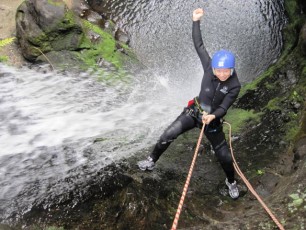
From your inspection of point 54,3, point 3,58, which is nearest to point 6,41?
point 3,58

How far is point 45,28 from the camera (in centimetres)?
1054

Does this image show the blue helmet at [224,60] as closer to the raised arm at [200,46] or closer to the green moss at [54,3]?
the raised arm at [200,46]

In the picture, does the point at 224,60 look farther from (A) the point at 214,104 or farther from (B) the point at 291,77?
(B) the point at 291,77

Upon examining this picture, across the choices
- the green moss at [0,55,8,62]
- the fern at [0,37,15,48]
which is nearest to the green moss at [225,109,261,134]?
the green moss at [0,55,8,62]

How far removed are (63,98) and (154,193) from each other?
5011 mm

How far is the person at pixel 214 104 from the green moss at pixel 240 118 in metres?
2.45

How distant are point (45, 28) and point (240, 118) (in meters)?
6.60

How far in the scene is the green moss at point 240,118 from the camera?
8244 mm

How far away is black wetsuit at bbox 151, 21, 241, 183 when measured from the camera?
213 inches

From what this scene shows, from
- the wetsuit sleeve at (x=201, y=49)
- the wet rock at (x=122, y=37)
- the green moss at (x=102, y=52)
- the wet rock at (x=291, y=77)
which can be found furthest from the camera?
the wet rock at (x=122, y=37)

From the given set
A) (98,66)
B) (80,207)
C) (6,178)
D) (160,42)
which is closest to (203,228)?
(80,207)

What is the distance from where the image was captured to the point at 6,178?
5.92m

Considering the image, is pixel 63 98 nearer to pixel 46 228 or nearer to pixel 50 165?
pixel 50 165

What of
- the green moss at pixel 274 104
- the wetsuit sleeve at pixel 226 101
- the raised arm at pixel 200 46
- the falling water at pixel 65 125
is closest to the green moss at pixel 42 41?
the falling water at pixel 65 125
